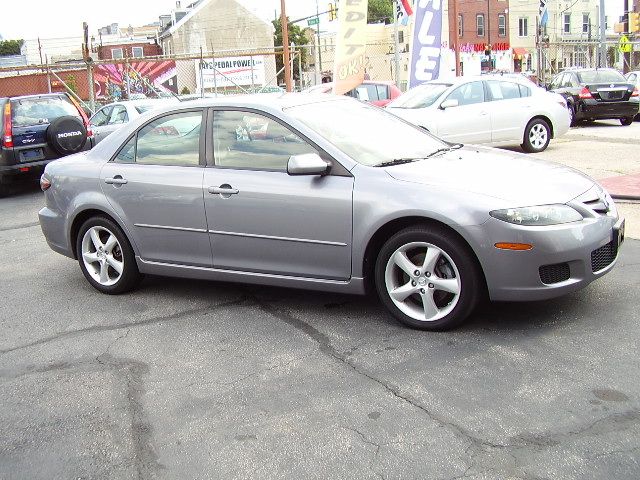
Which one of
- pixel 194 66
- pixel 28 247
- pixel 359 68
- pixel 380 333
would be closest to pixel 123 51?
pixel 194 66

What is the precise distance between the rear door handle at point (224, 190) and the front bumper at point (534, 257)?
5.70ft

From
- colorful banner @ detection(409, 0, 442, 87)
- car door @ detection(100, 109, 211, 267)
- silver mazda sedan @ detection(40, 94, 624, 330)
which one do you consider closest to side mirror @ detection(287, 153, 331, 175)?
silver mazda sedan @ detection(40, 94, 624, 330)

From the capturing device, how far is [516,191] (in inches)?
184

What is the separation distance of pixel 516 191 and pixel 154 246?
2.75 m

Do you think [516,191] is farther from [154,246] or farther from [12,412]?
[12,412]

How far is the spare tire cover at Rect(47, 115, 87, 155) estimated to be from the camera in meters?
12.8

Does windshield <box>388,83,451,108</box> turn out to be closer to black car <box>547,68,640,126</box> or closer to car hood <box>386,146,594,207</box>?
black car <box>547,68,640,126</box>

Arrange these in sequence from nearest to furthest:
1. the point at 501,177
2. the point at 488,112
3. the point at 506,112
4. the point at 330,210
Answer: the point at 501,177 < the point at 330,210 < the point at 488,112 < the point at 506,112

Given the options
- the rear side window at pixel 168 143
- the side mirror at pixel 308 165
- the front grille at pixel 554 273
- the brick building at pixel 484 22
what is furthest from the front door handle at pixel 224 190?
the brick building at pixel 484 22

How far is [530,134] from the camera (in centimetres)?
1423

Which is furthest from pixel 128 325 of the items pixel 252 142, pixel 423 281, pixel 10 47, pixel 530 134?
A: pixel 10 47

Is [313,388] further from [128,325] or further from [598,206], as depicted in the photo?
[598,206]

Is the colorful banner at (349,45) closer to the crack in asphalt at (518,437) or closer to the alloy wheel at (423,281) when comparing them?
the alloy wheel at (423,281)

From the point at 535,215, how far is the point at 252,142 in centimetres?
205
